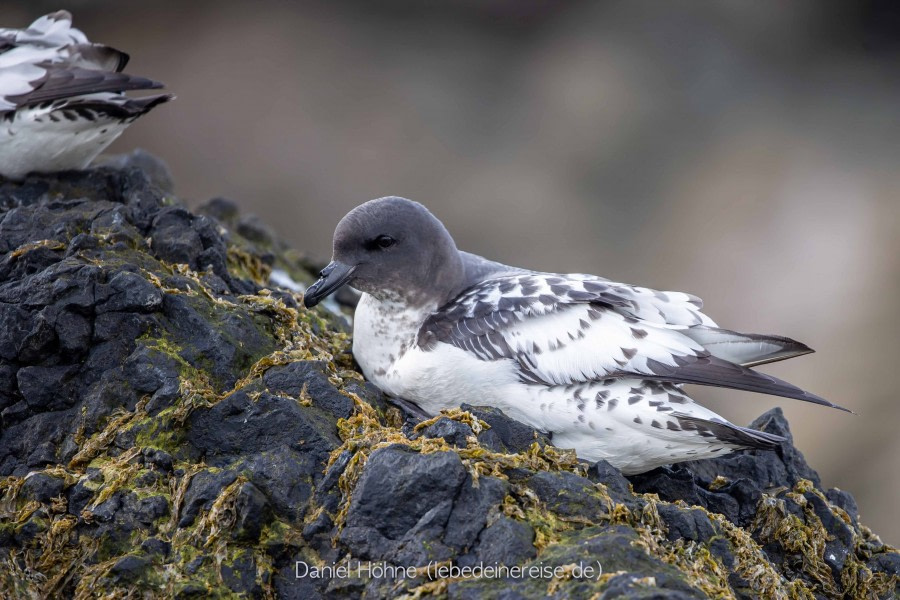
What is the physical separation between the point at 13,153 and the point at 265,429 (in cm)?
342

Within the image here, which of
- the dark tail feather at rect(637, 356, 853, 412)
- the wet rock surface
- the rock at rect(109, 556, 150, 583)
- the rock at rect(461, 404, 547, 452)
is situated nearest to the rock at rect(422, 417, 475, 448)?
the wet rock surface

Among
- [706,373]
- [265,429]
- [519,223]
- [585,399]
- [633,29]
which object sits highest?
[633,29]

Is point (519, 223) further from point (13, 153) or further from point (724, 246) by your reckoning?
point (13, 153)

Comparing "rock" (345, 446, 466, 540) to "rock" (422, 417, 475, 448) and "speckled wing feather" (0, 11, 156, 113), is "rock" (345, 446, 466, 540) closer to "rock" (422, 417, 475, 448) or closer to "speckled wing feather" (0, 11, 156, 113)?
"rock" (422, 417, 475, 448)

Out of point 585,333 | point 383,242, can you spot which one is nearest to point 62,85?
point 383,242

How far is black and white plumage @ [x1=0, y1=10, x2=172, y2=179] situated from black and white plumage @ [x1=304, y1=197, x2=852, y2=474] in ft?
7.70

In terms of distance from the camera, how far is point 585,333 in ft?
18.6

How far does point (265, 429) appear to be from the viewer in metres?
5.05

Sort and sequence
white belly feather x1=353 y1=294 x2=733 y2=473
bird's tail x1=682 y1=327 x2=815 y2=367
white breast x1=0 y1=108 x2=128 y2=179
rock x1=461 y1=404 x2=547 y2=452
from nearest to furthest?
1. rock x1=461 y1=404 x2=547 y2=452
2. white belly feather x1=353 y1=294 x2=733 y2=473
3. bird's tail x1=682 y1=327 x2=815 y2=367
4. white breast x1=0 y1=108 x2=128 y2=179

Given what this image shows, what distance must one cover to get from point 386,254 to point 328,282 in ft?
1.27

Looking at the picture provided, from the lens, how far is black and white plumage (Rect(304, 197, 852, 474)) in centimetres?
542

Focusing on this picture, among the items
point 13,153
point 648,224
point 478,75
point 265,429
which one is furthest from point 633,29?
point 265,429

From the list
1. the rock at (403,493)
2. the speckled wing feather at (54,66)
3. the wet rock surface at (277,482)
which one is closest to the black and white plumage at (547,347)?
the wet rock surface at (277,482)

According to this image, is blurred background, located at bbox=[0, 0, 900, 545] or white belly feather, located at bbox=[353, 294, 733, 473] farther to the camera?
blurred background, located at bbox=[0, 0, 900, 545]
